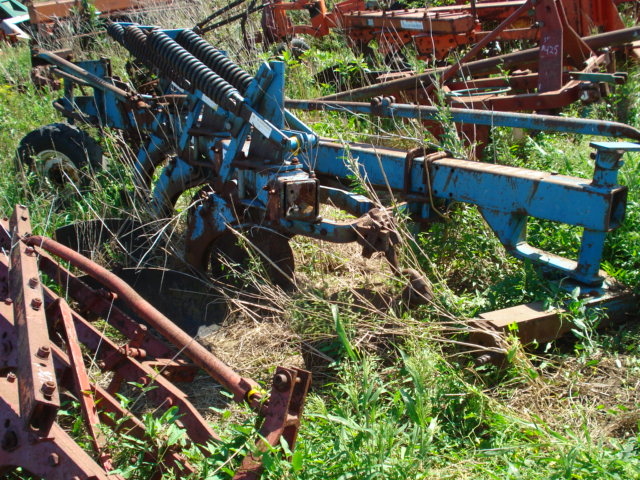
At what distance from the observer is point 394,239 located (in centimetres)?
353

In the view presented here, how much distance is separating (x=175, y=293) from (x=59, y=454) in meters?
2.32

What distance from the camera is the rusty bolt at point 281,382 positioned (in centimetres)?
216

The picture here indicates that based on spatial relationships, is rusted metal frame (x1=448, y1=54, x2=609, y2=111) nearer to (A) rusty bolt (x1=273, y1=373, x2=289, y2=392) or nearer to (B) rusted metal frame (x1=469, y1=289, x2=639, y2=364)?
(B) rusted metal frame (x1=469, y1=289, x2=639, y2=364)

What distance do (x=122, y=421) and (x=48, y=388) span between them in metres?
0.56

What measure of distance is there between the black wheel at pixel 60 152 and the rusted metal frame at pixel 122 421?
330 centimetres

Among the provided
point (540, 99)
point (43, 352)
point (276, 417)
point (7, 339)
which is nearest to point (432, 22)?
point (540, 99)

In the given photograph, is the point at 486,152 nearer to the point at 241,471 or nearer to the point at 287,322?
the point at 287,322

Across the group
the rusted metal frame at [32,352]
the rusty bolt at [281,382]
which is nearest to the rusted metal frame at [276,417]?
the rusty bolt at [281,382]

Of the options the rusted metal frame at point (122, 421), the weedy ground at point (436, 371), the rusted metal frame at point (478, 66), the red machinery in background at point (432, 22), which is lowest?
the weedy ground at point (436, 371)

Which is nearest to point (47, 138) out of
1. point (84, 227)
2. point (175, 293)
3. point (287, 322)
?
point (84, 227)

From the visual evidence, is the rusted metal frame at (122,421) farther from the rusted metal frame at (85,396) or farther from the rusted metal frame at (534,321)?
the rusted metal frame at (534,321)

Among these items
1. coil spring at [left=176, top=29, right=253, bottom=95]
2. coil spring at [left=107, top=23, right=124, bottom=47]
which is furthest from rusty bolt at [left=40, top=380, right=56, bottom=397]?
coil spring at [left=107, top=23, right=124, bottom=47]

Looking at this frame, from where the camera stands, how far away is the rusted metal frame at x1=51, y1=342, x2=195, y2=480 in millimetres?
2441

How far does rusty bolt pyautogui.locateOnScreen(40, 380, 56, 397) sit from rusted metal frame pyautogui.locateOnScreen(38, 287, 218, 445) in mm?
640
